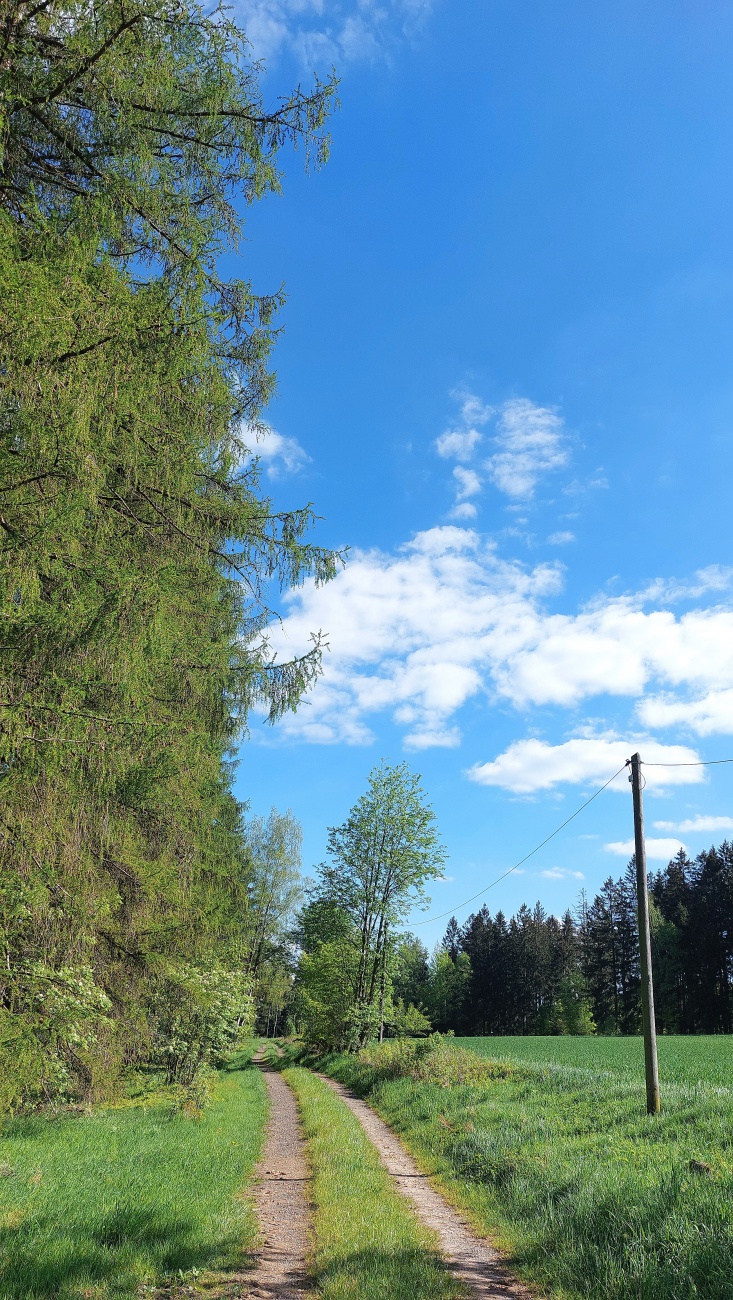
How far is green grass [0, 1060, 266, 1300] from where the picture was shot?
504 centimetres

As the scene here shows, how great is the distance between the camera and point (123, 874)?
29.7 ft

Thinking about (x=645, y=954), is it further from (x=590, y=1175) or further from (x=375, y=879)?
(x=375, y=879)

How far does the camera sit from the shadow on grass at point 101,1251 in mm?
4797

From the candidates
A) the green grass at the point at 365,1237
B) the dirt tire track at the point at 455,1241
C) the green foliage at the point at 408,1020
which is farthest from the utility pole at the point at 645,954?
the green foliage at the point at 408,1020

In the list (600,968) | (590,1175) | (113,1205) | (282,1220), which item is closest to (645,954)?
A: (590,1175)

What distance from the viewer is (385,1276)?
555cm

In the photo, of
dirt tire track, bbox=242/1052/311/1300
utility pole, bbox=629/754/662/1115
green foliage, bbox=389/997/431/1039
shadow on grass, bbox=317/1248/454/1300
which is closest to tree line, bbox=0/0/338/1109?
dirt tire track, bbox=242/1052/311/1300

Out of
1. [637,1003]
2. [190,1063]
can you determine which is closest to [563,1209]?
[190,1063]

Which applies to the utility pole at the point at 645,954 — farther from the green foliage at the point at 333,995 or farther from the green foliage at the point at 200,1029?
the green foliage at the point at 333,995

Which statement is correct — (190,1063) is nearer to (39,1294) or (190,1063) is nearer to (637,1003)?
(39,1294)

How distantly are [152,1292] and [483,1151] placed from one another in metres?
6.15

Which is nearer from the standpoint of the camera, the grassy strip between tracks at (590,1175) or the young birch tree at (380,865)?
the grassy strip between tracks at (590,1175)

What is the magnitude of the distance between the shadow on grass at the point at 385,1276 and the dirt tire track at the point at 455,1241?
283 mm

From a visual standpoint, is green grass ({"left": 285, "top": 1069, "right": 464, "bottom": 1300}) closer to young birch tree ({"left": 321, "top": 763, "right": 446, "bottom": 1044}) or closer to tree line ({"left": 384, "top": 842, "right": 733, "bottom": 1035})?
young birch tree ({"left": 321, "top": 763, "right": 446, "bottom": 1044})
